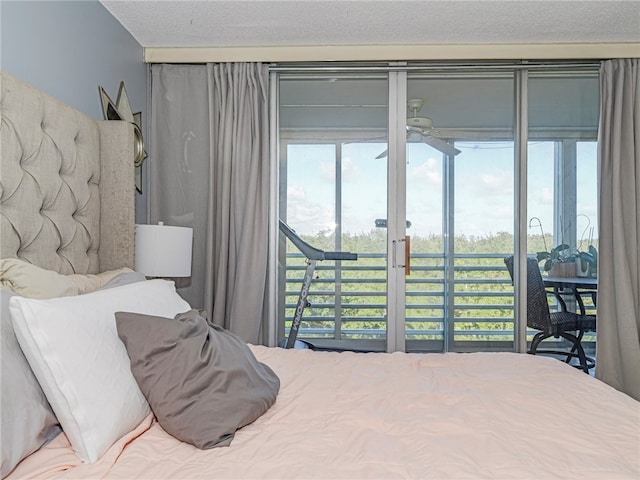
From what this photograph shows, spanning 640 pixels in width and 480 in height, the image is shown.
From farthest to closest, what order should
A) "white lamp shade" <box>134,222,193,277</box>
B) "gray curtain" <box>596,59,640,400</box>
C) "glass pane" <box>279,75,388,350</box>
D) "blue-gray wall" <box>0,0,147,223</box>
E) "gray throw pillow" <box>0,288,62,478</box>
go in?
1. "glass pane" <box>279,75,388,350</box>
2. "gray curtain" <box>596,59,640,400</box>
3. "white lamp shade" <box>134,222,193,277</box>
4. "blue-gray wall" <box>0,0,147,223</box>
5. "gray throw pillow" <box>0,288,62,478</box>

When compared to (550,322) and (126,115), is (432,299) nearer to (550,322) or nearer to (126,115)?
(550,322)

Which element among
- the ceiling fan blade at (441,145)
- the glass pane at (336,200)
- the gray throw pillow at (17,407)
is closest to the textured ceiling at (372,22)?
the glass pane at (336,200)

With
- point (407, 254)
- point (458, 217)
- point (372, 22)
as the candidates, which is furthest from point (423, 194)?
point (372, 22)

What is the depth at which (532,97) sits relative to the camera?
335cm

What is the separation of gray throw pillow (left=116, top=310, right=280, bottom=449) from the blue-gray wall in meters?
1.27

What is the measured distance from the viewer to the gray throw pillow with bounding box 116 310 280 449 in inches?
48.0

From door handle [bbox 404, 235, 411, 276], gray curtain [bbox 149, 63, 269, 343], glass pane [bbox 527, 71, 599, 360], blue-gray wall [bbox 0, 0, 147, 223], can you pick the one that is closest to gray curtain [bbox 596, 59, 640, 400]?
glass pane [bbox 527, 71, 599, 360]

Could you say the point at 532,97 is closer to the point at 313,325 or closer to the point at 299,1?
the point at 299,1

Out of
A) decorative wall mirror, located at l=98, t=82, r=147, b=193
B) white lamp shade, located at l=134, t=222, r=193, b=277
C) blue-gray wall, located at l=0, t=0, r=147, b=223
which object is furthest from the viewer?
decorative wall mirror, located at l=98, t=82, r=147, b=193

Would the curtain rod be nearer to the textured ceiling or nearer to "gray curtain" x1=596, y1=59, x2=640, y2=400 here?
the textured ceiling

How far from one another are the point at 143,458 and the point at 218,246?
2.28 metres

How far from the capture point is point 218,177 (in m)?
3.37

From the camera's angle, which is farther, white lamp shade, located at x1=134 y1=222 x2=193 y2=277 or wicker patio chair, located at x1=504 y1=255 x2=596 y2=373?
wicker patio chair, located at x1=504 y1=255 x2=596 y2=373

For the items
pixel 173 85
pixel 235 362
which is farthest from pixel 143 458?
pixel 173 85
